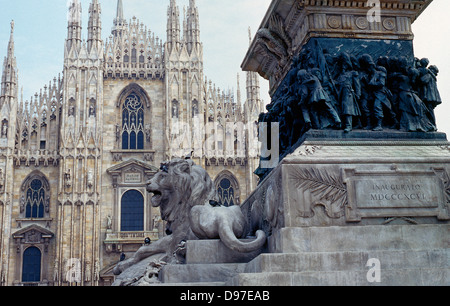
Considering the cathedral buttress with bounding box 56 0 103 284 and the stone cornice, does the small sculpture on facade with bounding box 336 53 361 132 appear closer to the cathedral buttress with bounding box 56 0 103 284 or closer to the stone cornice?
the stone cornice

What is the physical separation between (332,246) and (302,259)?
340mm

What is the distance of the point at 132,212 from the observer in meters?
26.2

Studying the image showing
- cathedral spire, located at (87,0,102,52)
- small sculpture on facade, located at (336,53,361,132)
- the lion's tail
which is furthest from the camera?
cathedral spire, located at (87,0,102,52)

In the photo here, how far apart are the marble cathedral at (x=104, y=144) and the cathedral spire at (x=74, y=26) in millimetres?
60

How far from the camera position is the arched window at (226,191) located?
27.4m

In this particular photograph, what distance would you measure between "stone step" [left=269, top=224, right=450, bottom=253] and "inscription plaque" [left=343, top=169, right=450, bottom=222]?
0.14 meters

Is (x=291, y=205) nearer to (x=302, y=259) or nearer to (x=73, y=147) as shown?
(x=302, y=259)

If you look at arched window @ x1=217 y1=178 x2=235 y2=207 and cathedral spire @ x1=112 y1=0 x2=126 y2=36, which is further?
cathedral spire @ x1=112 y1=0 x2=126 y2=36

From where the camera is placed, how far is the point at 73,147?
2611cm

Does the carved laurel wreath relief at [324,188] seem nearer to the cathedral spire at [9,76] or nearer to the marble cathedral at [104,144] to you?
the marble cathedral at [104,144]

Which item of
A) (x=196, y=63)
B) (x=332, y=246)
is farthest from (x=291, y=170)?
(x=196, y=63)

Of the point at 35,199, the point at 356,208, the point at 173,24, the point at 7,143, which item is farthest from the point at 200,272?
the point at 173,24

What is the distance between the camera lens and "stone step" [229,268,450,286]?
12.1 feet

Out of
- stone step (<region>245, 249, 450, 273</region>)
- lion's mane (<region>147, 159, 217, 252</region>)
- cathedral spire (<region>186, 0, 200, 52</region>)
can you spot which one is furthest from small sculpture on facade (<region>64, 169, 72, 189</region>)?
stone step (<region>245, 249, 450, 273</region>)
